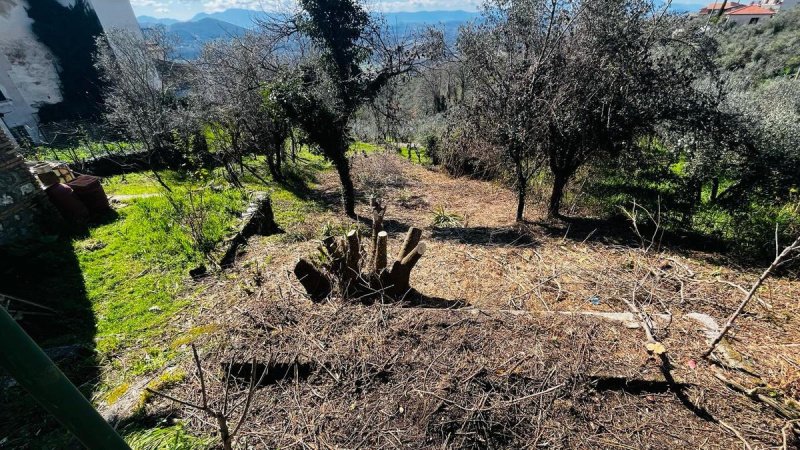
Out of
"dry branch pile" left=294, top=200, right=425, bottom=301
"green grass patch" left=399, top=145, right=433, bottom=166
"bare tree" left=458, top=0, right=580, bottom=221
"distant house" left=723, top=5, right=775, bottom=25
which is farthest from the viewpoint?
"distant house" left=723, top=5, right=775, bottom=25

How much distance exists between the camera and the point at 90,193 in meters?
6.96

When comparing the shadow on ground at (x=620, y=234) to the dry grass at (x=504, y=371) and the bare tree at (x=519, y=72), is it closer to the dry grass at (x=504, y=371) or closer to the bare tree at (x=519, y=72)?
the bare tree at (x=519, y=72)

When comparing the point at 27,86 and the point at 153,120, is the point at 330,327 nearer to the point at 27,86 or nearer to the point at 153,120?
the point at 153,120

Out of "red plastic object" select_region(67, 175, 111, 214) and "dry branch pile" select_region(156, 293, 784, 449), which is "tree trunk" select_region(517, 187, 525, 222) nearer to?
"dry branch pile" select_region(156, 293, 784, 449)

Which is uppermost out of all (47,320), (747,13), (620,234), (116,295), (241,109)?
(747,13)

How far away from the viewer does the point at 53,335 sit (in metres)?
4.07

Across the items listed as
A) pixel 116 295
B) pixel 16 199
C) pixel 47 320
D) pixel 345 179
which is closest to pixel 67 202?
pixel 16 199

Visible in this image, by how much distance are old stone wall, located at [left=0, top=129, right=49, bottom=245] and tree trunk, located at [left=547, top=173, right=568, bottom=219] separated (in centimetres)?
1060

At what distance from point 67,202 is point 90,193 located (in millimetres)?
394

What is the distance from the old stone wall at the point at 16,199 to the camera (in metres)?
5.79

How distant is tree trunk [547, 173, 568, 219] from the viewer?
8.22 metres

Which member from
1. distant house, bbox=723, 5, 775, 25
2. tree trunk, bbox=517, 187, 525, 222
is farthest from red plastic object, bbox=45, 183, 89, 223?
distant house, bbox=723, 5, 775, 25

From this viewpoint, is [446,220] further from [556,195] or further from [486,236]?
[556,195]

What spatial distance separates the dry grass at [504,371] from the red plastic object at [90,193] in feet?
15.7
